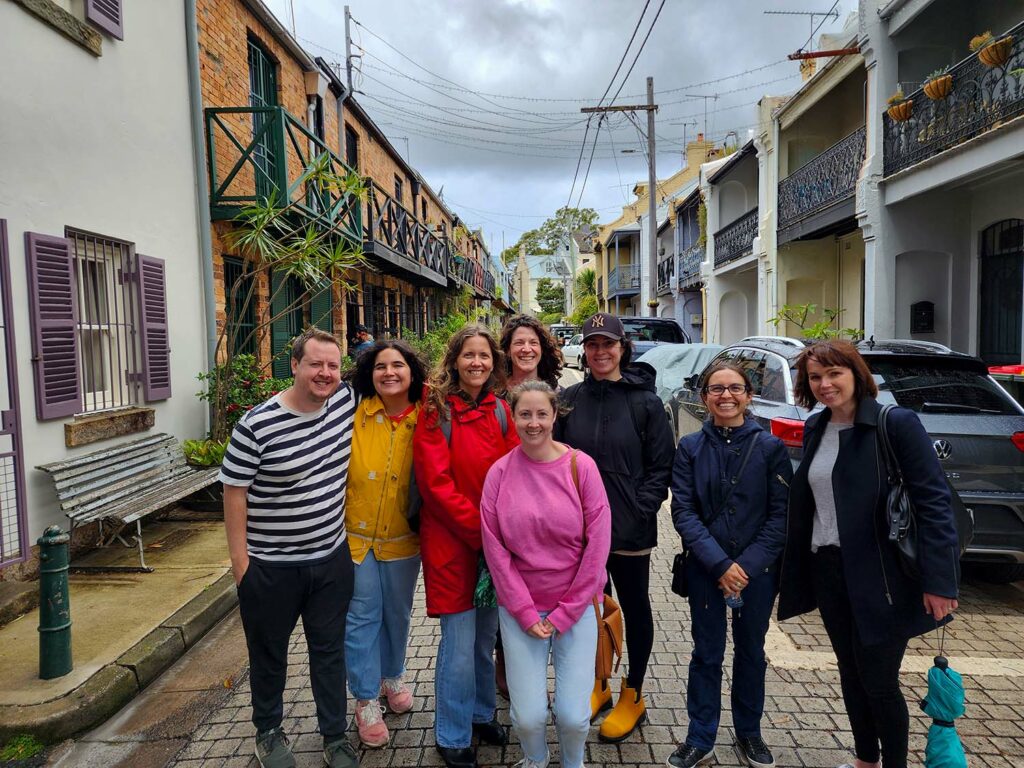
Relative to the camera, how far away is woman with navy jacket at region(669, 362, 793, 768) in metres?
2.78

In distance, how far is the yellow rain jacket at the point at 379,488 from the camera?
2953mm

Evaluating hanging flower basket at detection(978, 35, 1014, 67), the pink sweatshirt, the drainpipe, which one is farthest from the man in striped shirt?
hanging flower basket at detection(978, 35, 1014, 67)

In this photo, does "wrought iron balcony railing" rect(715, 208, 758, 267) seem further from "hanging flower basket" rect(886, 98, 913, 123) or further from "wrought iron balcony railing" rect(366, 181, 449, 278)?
"wrought iron balcony railing" rect(366, 181, 449, 278)

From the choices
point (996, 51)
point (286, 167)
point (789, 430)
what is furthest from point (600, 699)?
point (996, 51)

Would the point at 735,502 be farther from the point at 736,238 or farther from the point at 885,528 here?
the point at 736,238

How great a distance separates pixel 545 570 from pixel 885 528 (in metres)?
1.27

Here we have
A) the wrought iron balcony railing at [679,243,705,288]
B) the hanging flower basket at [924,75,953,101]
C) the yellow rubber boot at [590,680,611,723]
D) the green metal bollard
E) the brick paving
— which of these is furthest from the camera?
the wrought iron balcony railing at [679,243,705,288]

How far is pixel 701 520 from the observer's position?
2902mm

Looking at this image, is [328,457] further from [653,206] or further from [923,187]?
[653,206]

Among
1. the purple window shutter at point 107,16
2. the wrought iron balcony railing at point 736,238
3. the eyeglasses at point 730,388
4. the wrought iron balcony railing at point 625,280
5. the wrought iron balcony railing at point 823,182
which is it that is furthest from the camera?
the wrought iron balcony railing at point 625,280

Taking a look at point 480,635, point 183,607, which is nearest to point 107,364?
point 183,607

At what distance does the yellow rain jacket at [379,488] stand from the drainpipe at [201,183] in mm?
4876

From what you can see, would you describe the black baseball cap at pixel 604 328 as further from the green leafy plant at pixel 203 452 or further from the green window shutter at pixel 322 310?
the green window shutter at pixel 322 310

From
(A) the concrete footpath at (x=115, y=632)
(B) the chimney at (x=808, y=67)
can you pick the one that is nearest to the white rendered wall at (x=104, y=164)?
(A) the concrete footpath at (x=115, y=632)
